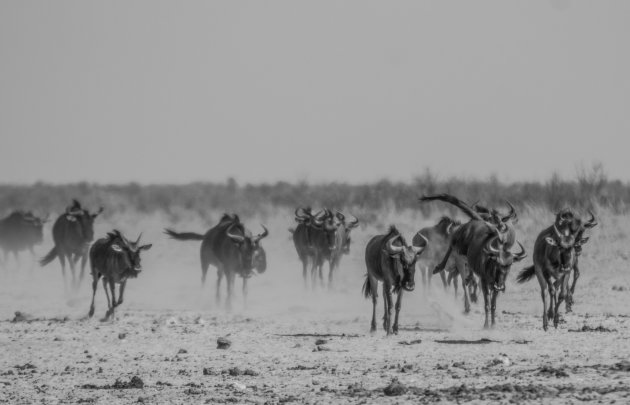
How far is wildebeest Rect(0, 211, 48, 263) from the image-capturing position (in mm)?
42469

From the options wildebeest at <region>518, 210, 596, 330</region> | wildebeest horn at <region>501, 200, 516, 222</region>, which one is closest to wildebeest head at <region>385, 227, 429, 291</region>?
wildebeest at <region>518, 210, 596, 330</region>

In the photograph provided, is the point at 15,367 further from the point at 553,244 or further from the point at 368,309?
the point at 368,309

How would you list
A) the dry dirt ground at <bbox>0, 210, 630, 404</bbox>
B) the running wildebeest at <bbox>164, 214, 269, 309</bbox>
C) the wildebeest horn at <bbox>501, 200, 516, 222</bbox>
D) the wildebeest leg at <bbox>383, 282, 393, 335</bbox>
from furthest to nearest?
the running wildebeest at <bbox>164, 214, 269, 309</bbox> < the wildebeest horn at <bbox>501, 200, 516, 222</bbox> < the wildebeest leg at <bbox>383, 282, 393, 335</bbox> < the dry dirt ground at <bbox>0, 210, 630, 404</bbox>

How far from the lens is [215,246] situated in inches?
1179

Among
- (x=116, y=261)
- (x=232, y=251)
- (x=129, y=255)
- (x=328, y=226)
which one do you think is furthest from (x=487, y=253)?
(x=328, y=226)

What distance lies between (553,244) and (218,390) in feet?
27.2

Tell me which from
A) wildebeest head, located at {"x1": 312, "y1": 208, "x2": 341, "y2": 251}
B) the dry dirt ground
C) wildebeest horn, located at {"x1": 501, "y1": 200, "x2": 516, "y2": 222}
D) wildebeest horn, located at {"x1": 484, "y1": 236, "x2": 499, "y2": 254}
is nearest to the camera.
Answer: the dry dirt ground

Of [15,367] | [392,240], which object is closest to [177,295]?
[392,240]

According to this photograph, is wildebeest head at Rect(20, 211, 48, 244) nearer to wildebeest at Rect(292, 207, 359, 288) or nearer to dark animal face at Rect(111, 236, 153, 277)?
wildebeest at Rect(292, 207, 359, 288)

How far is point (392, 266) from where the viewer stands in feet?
67.0

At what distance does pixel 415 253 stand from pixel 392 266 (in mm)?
404

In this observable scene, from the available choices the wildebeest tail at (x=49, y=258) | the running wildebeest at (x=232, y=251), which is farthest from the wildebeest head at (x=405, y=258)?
the wildebeest tail at (x=49, y=258)

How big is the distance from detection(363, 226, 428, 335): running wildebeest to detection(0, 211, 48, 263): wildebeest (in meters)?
23.5

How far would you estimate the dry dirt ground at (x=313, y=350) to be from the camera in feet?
45.8
